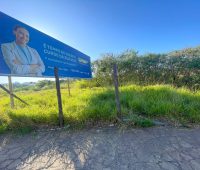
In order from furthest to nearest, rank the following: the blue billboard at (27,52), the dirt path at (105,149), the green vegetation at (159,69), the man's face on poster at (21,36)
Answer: the green vegetation at (159,69)
the man's face on poster at (21,36)
the blue billboard at (27,52)
the dirt path at (105,149)

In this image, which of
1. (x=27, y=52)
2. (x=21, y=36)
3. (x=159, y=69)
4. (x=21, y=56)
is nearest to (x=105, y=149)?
(x=21, y=56)

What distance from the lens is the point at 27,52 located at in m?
5.15

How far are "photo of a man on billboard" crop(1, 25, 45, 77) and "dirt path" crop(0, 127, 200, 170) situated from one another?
200 cm

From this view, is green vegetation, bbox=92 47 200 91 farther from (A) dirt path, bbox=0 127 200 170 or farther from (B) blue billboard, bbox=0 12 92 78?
(A) dirt path, bbox=0 127 200 170

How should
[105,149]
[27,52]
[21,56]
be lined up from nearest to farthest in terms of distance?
[105,149] < [21,56] < [27,52]

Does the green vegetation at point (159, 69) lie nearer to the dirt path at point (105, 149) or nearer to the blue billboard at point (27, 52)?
the blue billboard at point (27, 52)

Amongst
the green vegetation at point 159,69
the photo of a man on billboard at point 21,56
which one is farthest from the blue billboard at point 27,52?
the green vegetation at point 159,69

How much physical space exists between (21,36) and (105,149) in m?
4.11

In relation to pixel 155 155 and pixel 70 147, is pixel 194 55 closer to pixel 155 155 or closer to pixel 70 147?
pixel 155 155

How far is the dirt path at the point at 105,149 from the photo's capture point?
2.54m

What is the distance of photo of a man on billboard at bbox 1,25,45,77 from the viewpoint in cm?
457

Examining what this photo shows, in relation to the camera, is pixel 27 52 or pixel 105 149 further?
pixel 27 52

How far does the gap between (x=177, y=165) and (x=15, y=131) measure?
3.40 m

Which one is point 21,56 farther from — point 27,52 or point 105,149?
point 105,149
